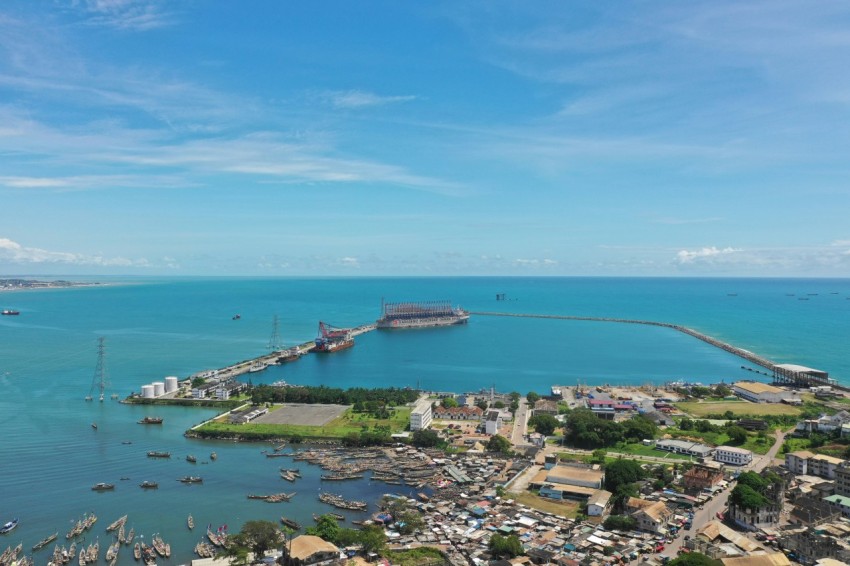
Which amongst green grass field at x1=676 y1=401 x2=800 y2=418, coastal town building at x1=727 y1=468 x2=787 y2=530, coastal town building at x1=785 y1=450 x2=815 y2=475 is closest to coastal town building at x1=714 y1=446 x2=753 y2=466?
coastal town building at x1=785 y1=450 x2=815 y2=475

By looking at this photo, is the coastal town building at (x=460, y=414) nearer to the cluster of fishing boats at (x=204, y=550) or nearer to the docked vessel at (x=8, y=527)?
the cluster of fishing boats at (x=204, y=550)

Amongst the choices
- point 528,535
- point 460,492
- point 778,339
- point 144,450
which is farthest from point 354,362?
point 778,339

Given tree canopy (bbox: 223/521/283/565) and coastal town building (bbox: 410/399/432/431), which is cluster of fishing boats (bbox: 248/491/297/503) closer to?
tree canopy (bbox: 223/521/283/565)

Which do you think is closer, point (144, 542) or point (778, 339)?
point (144, 542)

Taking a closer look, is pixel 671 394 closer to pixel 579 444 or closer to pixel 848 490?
pixel 579 444

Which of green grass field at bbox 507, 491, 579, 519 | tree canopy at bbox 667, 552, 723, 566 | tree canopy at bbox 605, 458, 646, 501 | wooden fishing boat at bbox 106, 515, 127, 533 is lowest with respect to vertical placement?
wooden fishing boat at bbox 106, 515, 127, 533

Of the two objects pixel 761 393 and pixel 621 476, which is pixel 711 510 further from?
pixel 761 393

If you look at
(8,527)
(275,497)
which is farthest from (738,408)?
(8,527)
